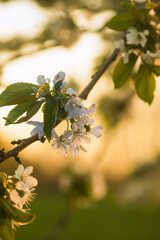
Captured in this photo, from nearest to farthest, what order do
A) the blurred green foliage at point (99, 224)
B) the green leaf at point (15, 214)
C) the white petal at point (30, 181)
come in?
1. the green leaf at point (15, 214)
2. the white petal at point (30, 181)
3. the blurred green foliage at point (99, 224)

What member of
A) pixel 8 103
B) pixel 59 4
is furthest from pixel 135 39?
pixel 59 4

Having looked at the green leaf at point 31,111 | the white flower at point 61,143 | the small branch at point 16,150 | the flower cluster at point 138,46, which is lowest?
the small branch at point 16,150

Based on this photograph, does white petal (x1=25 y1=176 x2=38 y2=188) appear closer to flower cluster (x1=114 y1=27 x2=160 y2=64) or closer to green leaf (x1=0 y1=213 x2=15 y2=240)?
green leaf (x1=0 y1=213 x2=15 y2=240)

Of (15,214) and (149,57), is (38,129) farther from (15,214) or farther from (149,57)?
(149,57)

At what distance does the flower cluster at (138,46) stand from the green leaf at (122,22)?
2 cm

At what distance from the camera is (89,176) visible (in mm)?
3609

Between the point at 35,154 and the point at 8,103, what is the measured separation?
14252 millimetres

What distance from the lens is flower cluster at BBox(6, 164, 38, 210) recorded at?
84 centimetres

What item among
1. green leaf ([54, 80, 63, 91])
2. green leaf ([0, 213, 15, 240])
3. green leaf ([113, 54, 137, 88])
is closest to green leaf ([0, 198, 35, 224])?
green leaf ([0, 213, 15, 240])

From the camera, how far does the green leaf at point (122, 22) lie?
104 cm

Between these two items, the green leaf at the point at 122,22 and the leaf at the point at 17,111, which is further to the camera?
the green leaf at the point at 122,22

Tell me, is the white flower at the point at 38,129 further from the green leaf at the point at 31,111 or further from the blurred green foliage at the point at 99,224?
the blurred green foliage at the point at 99,224

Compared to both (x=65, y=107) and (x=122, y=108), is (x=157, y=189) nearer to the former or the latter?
(x=122, y=108)

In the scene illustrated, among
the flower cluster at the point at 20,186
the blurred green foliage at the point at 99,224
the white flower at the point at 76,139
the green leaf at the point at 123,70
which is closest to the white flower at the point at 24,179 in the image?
the flower cluster at the point at 20,186
